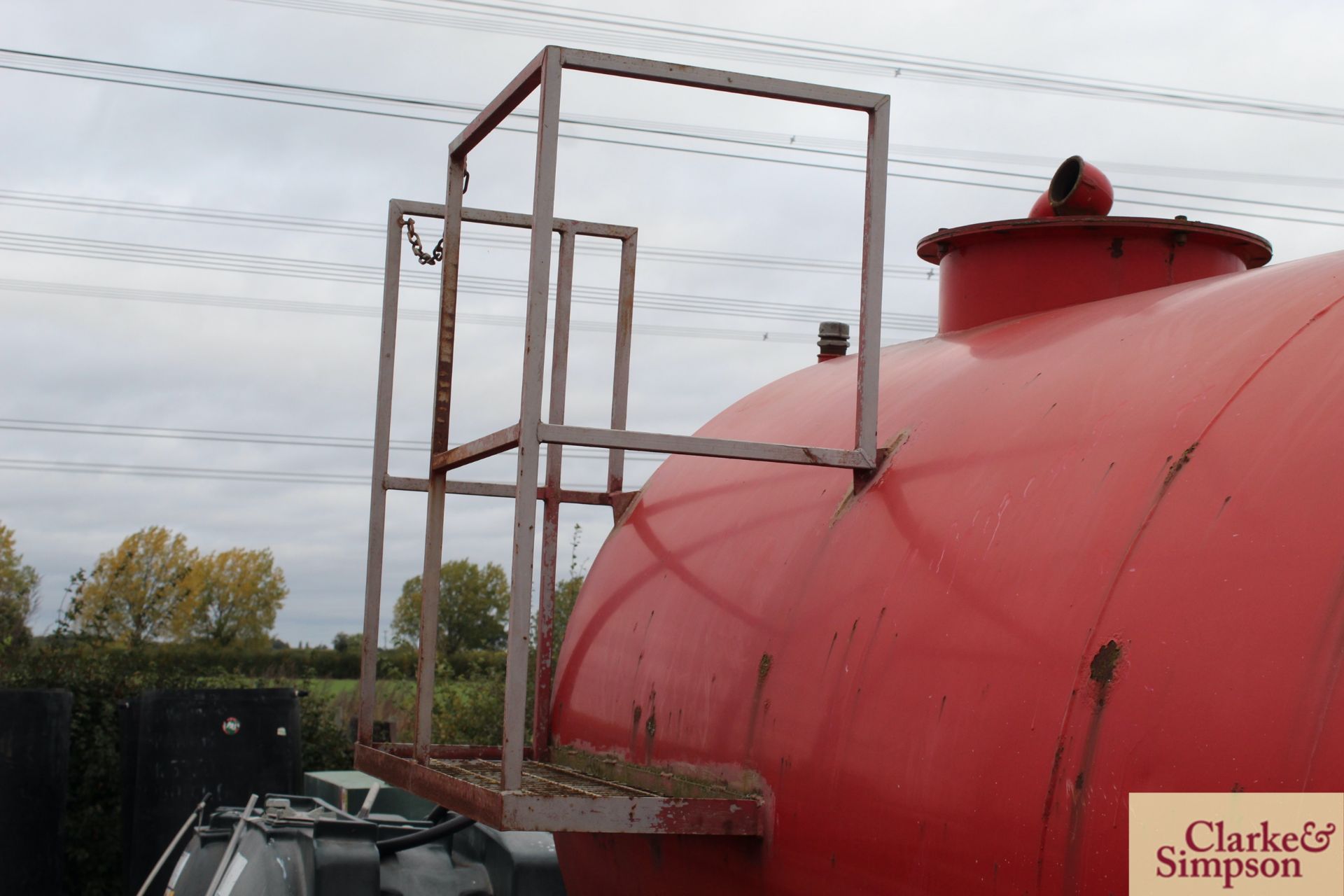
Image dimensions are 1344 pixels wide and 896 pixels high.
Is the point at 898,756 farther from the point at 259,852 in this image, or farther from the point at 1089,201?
the point at 259,852

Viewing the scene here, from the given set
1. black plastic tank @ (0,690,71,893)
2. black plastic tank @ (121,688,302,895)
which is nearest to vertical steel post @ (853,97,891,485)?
black plastic tank @ (121,688,302,895)

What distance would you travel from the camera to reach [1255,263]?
3.99 m

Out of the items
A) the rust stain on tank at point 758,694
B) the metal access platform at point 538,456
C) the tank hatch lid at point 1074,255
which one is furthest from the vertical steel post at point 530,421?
the tank hatch lid at point 1074,255

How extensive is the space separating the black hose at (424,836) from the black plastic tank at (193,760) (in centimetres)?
606

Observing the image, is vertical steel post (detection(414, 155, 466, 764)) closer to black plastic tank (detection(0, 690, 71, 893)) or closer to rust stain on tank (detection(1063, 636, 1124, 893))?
rust stain on tank (detection(1063, 636, 1124, 893))

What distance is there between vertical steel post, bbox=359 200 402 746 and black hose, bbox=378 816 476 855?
56cm

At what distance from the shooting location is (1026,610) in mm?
2367

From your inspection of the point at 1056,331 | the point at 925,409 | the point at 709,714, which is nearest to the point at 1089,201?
the point at 1056,331

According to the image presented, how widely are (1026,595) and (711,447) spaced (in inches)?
34.5

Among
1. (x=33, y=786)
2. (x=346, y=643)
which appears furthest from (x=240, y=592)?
(x=33, y=786)

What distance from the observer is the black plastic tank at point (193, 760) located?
1117 centimetres

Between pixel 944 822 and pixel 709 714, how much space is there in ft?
3.42

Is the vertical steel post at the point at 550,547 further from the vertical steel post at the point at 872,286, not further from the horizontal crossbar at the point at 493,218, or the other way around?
the vertical steel post at the point at 872,286

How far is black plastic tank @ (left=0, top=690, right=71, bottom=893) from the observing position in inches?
444
